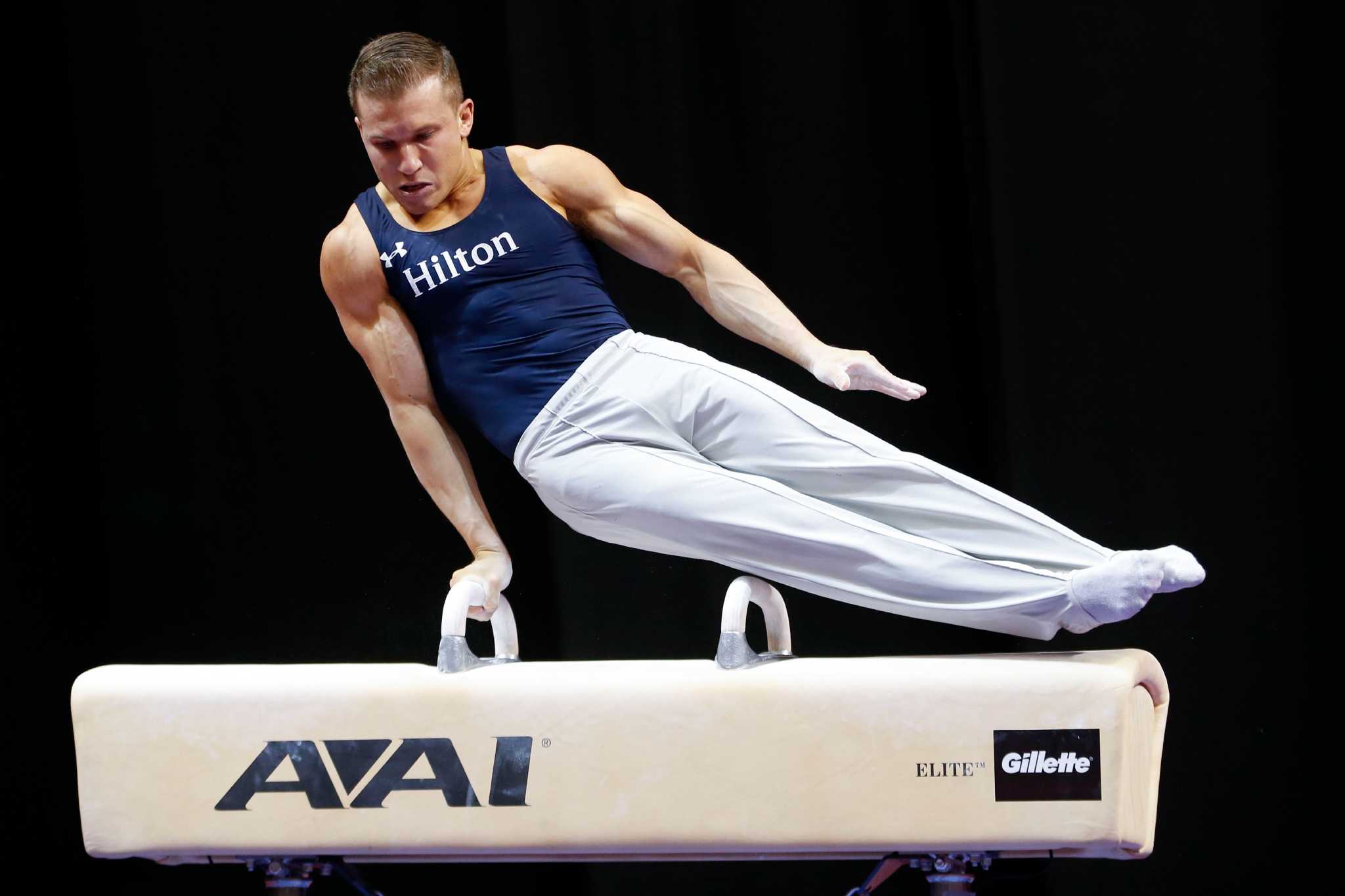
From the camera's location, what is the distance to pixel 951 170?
12.4 feet

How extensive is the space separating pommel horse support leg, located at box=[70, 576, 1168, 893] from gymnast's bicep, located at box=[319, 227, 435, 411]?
497mm

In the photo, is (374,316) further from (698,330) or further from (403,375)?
(698,330)

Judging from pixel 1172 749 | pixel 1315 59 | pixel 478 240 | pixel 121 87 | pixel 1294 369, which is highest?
pixel 121 87

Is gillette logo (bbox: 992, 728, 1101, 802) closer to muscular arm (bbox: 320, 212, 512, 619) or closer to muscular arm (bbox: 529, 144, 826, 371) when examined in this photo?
muscular arm (bbox: 529, 144, 826, 371)

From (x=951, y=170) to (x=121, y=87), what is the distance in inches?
91.8

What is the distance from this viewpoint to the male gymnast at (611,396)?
2537 mm

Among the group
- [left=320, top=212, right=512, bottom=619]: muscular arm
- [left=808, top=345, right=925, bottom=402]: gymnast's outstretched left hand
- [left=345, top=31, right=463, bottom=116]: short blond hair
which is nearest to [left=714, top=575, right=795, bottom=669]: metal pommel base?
[left=808, top=345, right=925, bottom=402]: gymnast's outstretched left hand

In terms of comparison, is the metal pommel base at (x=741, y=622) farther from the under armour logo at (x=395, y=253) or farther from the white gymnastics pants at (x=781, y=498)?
the under armour logo at (x=395, y=253)

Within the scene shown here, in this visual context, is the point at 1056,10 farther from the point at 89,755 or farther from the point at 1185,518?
the point at 89,755

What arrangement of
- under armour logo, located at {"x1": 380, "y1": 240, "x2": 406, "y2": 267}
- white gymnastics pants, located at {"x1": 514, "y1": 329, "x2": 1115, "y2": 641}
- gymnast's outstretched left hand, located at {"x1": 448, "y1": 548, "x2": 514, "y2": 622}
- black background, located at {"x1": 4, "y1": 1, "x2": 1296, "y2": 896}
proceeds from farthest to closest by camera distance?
1. black background, located at {"x1": 4, "y1": 1, "x2": 1296, "y2": 896}
2. under armour logo, located at {"x1": 380, "y1": 240, "x2": 406, "y2": 267}
3. gymnast's outstretched left hand, located at {"x1": 448, "y1": 548, "x2": 514, "y2": 622}
4. white gymnastics pants, located at {"x1": 514, "y1": 329, "x2": 1115, "y2": 641}

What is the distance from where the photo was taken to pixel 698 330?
3791mm

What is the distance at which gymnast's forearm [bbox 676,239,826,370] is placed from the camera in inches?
109

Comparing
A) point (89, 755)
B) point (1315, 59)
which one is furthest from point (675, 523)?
point (1315, 59)

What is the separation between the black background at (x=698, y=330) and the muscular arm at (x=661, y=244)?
83cm
